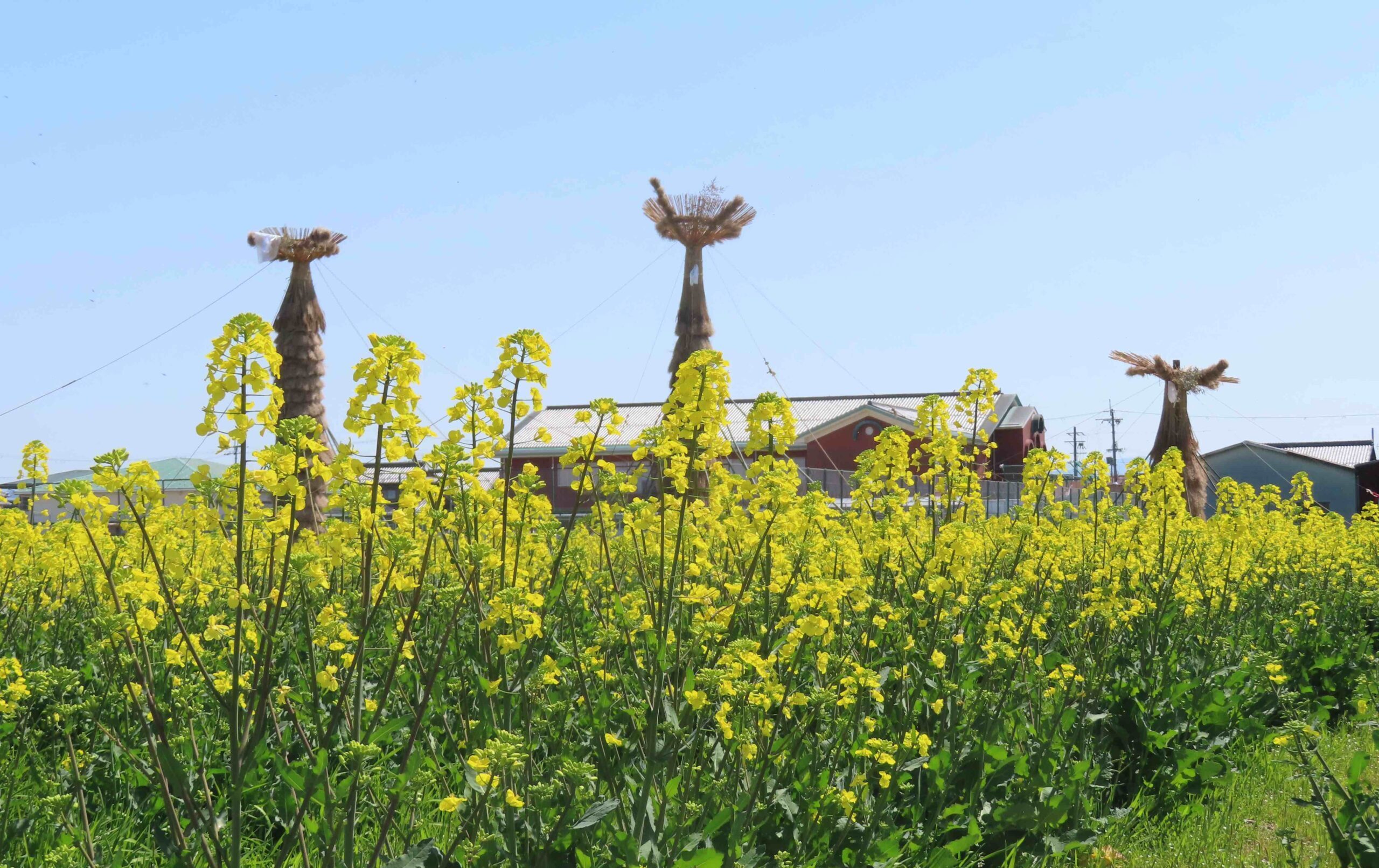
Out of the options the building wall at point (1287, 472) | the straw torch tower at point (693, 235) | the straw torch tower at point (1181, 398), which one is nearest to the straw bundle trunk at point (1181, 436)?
the straw torch tower at point (1181, 398)

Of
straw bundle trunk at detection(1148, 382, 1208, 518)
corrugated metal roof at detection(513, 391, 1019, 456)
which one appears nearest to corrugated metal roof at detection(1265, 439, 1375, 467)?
corrugated metal roof at detection(513, 391, 1019, 456)

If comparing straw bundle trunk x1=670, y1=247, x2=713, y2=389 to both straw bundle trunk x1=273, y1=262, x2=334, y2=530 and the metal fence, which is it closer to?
the metal fence

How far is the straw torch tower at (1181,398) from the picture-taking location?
16469mm

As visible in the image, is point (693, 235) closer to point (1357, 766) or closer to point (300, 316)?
point (300, 316)

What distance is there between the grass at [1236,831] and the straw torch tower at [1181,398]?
11.6 meters

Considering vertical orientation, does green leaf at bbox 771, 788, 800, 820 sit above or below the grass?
above

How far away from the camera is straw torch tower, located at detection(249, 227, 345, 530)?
13945 mm

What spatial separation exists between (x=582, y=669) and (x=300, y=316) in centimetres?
1197

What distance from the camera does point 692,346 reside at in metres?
14.8

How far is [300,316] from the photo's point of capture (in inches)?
556

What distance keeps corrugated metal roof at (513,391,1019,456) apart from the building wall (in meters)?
8.07

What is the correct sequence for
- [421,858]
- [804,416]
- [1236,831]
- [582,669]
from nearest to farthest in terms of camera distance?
[421,858]
[582,669]
[1236,831]
[804,416]

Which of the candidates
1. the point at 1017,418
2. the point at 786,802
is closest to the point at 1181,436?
the point at 786,802

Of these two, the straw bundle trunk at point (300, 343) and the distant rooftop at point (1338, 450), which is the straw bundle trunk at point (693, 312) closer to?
the straw bundle trunk at point (300, 343)
